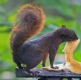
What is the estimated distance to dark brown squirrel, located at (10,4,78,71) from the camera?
8.29ft

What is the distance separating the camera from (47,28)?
12.9 ft

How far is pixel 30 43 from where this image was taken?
2.56 metres

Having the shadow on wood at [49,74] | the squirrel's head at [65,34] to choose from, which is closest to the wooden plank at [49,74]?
the shadow on wood at [49,74]

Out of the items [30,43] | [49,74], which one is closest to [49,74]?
[49,74]

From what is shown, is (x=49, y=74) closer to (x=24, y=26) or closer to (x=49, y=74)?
(x=49, y=74)

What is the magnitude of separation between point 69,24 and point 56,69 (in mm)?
1661

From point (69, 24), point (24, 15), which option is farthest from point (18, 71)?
point (69, 24)

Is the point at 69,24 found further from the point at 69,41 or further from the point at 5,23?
the point at 69,41

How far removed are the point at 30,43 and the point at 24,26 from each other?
0.09 m

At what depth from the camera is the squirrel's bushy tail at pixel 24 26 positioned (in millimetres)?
2533

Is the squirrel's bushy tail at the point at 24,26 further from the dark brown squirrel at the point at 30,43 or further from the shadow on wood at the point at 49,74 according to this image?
the shadow on wood at the point at 49,74

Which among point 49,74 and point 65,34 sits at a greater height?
point 65,34

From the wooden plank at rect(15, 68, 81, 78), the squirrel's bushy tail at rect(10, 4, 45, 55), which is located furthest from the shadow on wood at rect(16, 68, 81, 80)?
the squirrel's bushy tail at rect(10, 4, 45, 55)

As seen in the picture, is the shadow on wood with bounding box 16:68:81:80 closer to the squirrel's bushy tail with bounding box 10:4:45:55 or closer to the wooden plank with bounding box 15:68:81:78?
the wooden plank with bounding box 15:68:81:78
